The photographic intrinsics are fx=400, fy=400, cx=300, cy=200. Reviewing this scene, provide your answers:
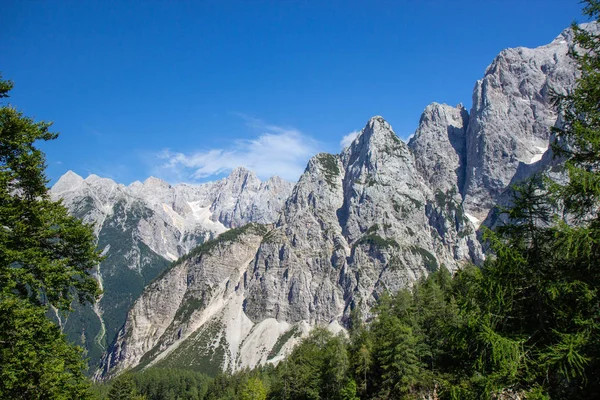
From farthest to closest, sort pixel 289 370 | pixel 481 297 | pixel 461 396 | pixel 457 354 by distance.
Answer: pixel 289 370 < pixel 457 354 < pixel 481 297 < pixel 461 396

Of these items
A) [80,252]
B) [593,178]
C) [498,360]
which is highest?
[593,178]

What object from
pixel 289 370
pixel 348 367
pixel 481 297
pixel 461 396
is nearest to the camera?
pixel 461 396

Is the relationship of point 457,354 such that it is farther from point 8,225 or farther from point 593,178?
point 8,225

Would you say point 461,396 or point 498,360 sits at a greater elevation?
point 498,360

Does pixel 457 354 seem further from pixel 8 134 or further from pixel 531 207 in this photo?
pixel 8 134

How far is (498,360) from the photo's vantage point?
11.7m

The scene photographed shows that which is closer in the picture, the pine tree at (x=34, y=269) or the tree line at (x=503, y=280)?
the tree line at (x=503, y=280)

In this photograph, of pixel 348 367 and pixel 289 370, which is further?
pixel 289 370

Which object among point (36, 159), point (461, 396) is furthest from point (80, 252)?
point (461, 396)

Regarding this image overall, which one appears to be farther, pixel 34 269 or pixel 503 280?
pixel 34 269

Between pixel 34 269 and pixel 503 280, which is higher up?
pixel 503 280

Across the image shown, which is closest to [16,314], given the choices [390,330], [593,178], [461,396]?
[461,396]

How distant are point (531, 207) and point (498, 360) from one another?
512cm

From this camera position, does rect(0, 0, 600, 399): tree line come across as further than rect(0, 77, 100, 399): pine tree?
No
